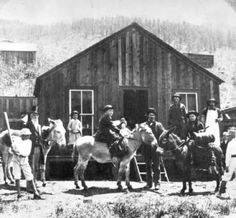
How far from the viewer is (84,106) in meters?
14.3

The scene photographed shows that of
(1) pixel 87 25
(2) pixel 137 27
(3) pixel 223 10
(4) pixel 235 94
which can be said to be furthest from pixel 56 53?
(3) pixel 223 10

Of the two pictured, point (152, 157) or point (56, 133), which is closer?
point (152, 157)

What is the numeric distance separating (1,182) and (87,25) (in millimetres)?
5443

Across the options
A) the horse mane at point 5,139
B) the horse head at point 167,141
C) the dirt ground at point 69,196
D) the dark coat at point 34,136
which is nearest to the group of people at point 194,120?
the horse head at point 167,141

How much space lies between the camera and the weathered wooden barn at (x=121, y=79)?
46.5 ft

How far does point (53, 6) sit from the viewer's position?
10016mm

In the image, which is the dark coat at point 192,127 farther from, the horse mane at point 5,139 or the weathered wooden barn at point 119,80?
the horse mane at point 5,139

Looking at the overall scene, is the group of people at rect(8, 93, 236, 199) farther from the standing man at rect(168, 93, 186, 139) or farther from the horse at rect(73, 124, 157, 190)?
the horse at rect(73, 124, 157, 190)

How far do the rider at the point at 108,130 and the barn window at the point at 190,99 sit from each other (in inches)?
206

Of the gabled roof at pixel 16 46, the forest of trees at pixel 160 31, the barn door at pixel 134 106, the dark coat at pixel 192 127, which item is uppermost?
the gabled roof at pixel 16 46

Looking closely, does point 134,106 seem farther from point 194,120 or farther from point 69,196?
point 69,196

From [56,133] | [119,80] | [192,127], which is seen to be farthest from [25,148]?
[119,80]

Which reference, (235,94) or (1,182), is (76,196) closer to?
(1,182)

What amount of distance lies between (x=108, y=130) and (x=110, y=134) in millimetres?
125
